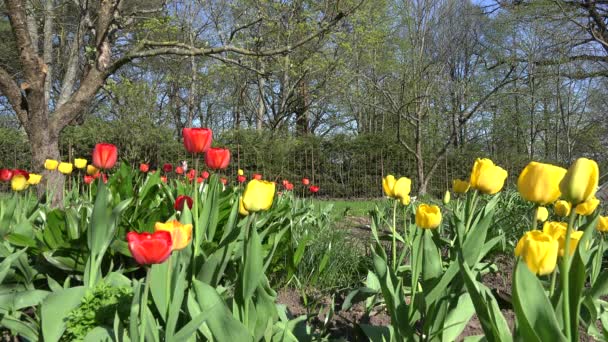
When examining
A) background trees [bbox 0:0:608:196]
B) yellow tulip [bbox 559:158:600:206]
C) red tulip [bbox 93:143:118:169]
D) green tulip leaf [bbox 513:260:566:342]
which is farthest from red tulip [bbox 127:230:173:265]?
background trees [bbox 0:0:608:196]

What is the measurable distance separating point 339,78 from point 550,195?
48.4 ft

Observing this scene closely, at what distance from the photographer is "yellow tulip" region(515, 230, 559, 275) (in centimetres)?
88

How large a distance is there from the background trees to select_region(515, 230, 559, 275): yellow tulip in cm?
460

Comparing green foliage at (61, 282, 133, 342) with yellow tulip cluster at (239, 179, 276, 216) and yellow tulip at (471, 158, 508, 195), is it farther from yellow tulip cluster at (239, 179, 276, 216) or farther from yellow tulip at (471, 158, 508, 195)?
yellow tulip at (471, 158, 508, 195)

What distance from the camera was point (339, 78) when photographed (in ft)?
50.8

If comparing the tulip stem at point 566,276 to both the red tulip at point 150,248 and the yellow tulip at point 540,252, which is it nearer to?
the yellow tulip at point 540,252

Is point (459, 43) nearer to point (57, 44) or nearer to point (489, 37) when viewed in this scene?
point (489, 37)

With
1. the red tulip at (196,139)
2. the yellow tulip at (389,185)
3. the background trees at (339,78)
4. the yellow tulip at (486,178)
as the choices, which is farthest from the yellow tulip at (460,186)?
the background trees at (339,78)

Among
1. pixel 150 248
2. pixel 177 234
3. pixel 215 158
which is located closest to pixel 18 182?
pixel 215 158

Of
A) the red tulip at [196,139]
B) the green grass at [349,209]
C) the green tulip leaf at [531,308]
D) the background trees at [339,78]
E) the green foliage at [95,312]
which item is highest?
the background trees at [339,78]

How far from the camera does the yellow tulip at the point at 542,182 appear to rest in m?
1.05

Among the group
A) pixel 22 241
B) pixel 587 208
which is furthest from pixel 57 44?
pixel 587 208

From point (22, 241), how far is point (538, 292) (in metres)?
1.83

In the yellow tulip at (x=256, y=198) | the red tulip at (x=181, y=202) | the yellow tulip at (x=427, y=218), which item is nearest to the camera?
the yellow tulip at (x=256, y=198)
